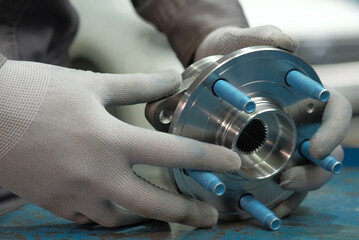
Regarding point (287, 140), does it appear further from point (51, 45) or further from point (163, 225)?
point (51, 45)

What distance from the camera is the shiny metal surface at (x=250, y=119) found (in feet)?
2.40

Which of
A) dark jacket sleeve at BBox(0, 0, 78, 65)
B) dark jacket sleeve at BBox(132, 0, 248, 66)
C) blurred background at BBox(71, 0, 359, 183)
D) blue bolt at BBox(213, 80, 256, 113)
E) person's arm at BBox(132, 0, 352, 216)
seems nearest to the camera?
blue bolt at BBox(213, 80, 256, 113)

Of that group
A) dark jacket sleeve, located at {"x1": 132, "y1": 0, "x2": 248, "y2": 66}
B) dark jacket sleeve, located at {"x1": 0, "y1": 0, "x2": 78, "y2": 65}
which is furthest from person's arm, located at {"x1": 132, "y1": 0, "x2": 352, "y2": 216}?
dark jacket sleeve, located at {"x1": 0, "y1": 0, "x2": 78, "y2": 65}

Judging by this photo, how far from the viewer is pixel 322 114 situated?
0.84 meters

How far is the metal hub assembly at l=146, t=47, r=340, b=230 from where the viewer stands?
2.39 ft

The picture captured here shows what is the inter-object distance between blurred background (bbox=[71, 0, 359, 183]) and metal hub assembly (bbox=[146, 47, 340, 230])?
90cm

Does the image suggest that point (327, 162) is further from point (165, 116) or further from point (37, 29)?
point (37, 29)

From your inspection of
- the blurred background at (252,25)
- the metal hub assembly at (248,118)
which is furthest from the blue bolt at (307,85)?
the blurred background at (252,25)

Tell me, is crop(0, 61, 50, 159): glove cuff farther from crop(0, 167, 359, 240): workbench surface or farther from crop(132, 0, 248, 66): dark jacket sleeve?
crop(132, 0, 248, 66): dark jacket sleeve

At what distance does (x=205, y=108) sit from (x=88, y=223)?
0.28 meters

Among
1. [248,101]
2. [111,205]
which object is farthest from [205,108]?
[111,205]

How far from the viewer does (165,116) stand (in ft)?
2.54

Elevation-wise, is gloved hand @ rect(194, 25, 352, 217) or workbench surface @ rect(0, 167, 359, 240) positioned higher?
gloved hand @ rect(194, 25, 352, 217)

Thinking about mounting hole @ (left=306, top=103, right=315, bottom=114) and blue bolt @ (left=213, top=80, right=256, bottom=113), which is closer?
blue bolt @ (left=213, top=80, right=256, bottom=113)
